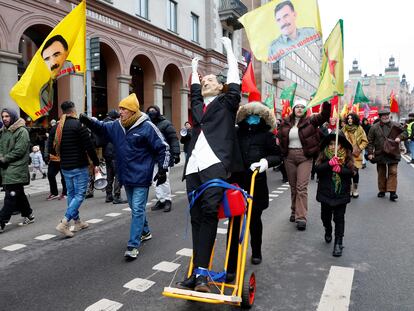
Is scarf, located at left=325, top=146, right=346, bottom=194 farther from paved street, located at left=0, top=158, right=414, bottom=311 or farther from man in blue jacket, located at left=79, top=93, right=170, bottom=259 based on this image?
man in blue jacket, located at left=79, top=93, right=170, bottom=259

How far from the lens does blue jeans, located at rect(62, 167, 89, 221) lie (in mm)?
5586

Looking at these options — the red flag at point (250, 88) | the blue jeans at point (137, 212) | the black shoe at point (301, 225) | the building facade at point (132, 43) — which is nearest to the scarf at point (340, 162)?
the black shoe at point (301, 225)

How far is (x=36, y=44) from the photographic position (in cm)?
1509

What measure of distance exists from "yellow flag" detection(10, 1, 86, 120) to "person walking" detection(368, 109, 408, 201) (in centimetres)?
605

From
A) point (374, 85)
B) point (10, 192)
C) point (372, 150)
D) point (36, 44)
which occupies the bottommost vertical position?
point (10, 192)

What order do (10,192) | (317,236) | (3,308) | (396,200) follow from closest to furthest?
(3,308)
(317,236)
(10,192)
(396,200)

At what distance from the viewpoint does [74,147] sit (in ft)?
18.7

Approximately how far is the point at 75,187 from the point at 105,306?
2.75 meters

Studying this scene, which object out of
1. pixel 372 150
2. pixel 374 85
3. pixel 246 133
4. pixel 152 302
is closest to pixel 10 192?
pixel 152 302

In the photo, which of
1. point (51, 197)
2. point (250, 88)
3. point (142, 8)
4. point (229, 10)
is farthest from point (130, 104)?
point (229, 10)

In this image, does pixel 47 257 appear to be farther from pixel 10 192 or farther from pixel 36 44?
pixel 36 44

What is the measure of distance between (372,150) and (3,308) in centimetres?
754

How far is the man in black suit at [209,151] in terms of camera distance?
3.12m

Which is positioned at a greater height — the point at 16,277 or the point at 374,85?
the point at 374,85
